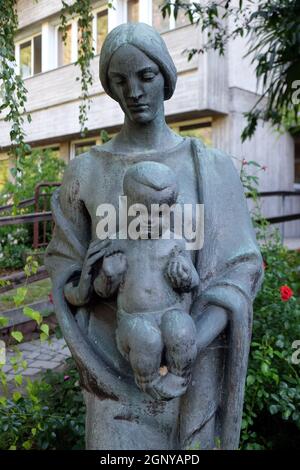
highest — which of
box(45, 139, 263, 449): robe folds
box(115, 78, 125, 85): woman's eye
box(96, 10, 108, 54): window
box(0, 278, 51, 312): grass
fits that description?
box(96, 10, 108, 54): window

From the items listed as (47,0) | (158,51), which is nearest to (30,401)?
(158,51)

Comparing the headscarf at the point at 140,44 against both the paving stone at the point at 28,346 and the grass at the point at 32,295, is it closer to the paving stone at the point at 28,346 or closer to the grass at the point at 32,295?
the paving stone at the point at 28,346

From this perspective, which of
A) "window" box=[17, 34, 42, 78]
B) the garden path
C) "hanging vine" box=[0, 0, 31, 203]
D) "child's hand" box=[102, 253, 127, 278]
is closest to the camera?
"child's hand" box=[102, 253, 127, 278]

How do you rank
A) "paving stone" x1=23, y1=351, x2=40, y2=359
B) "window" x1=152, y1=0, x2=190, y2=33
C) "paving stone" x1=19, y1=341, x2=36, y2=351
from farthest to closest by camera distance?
"window" x1=152, y1=0, x2=190, y2=33
"paving stone" x1=19, y1=341, x2=36, y2=351
"paving stone" x1=23, y1=351, x2=40, y2=359

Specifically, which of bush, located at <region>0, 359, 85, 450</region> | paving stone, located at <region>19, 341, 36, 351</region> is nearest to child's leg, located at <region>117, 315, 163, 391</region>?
bush, located at <region>0, 359, 85, 450</region>

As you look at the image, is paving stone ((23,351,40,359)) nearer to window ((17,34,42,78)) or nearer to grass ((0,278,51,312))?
grass ((0,278,51,312))

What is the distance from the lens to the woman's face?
4.82 feet

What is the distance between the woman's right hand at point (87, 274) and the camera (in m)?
1.48

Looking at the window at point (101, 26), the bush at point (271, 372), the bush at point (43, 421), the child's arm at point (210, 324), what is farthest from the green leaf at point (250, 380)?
the window at point (101, 26)

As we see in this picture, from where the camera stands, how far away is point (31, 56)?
44.4 ft

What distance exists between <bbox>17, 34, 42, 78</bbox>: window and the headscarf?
1278cm

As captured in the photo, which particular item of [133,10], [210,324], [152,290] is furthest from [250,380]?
[133,10]

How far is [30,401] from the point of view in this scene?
3.01 metres
